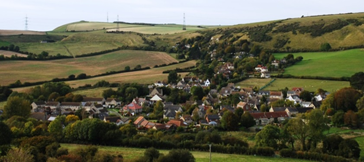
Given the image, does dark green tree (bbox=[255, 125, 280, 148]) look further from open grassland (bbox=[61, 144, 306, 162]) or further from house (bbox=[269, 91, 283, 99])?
house (bbox=[269, 91, 283, 99])

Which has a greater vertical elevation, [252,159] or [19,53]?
[19,53]

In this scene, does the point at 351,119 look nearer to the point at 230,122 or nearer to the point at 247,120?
the point at 247,120

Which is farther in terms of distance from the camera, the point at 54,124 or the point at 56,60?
the point at 56,60

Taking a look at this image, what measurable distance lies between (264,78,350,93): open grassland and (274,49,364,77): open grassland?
12.3 ft

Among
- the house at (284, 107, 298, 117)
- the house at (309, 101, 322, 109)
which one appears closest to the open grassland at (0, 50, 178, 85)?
the house at (284, 107, 298, 117)

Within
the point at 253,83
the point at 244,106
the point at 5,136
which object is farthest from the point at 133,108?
the point at 5,136

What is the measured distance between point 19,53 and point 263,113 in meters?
66.3

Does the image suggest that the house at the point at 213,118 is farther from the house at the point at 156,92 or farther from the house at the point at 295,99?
the house at the point at 156,92

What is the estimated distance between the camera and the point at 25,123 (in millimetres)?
40906

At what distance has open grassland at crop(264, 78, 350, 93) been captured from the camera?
61.8 metres

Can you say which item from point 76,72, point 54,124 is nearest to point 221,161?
point 54,124

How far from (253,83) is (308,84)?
28.7 feet

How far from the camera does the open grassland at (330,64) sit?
7031 centimetres

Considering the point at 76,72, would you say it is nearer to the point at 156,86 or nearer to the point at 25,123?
the point at 156,86
